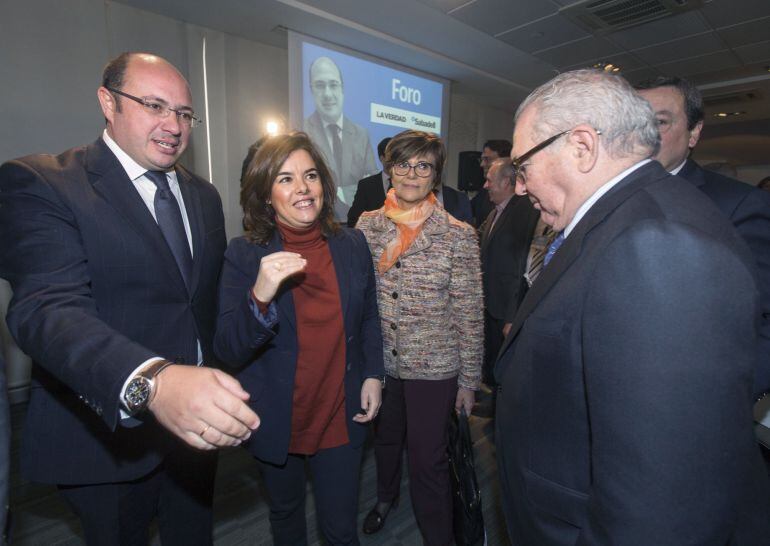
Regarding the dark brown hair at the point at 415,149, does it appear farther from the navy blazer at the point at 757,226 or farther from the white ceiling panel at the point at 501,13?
the white ceiling panel at the point at 501,13

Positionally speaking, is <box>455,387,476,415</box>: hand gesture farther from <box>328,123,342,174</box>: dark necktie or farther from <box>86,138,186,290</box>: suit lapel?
<box>328,123,342,174</box>: dark necktie

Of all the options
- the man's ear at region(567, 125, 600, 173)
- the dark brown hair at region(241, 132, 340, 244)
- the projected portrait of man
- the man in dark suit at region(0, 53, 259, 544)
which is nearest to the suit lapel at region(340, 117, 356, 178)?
the projected portrait of man

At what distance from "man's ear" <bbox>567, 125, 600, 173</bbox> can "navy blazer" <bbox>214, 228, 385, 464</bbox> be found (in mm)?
863

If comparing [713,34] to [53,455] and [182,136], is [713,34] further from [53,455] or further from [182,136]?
[53,455]

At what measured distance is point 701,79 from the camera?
596 cm

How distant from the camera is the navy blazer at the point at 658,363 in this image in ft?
2.04

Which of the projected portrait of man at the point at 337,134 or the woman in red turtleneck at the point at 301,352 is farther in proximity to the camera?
the projected portrait of man at the point at 337,134

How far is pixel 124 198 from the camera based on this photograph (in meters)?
1.13

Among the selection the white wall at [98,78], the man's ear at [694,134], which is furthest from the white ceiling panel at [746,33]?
the white wall at [98,78]

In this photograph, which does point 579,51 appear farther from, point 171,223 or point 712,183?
point 171,223

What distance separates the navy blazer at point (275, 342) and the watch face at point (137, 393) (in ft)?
1.41

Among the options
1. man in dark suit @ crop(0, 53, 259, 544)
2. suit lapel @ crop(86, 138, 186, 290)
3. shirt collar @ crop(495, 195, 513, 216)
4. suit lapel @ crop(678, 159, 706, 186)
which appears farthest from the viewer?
shirt collar @ crop(495, 195, 513, 216)

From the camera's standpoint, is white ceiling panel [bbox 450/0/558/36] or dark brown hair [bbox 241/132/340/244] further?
white ceiling panel [bbox 450/0/558/36]

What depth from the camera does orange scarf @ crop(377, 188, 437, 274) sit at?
1.72m
